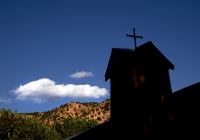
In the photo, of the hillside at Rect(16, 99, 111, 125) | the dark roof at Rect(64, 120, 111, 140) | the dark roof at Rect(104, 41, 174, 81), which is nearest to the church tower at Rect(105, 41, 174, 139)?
the dark roof at Rect(104, 41, 174, 81)

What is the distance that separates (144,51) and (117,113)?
2.25 meters

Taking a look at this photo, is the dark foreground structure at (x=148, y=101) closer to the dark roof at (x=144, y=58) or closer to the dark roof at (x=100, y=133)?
the dark roof at (x=144, y=58)

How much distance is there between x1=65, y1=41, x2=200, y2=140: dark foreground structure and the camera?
14.2 feet

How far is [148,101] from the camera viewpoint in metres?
4.45

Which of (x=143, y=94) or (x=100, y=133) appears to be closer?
(x=143, y=94)

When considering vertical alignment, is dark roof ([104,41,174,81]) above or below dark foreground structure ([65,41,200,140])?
above

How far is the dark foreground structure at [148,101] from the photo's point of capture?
4324mm

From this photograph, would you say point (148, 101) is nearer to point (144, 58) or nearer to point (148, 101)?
point (148, 101)

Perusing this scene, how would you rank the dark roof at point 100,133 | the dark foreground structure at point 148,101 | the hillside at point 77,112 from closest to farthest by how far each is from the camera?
the dark foreground structure at point 148,101 < the dark roof at point 100,133 < the hillside at point 77,112

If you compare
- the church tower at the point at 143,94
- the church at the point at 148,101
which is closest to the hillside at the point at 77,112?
the church at the point at 148,101

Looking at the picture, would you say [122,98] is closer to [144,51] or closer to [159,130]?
[159,130]

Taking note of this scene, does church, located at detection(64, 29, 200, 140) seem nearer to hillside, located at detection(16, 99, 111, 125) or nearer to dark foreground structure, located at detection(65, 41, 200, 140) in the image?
dark foreground structure, located at detection(65, 41, 200, 140)

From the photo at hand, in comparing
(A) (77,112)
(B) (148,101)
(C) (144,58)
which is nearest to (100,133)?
(B) (148,101)

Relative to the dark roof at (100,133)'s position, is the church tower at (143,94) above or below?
above
